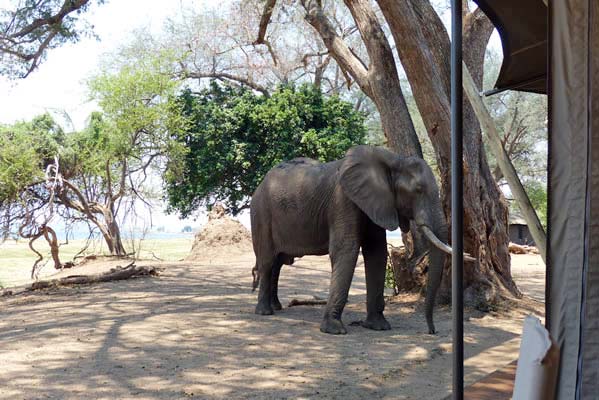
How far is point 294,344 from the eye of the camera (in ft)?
20.6

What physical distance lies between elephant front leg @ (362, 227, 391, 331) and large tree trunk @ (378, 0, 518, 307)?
1309 mm

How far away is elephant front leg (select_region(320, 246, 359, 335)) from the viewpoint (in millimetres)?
6793

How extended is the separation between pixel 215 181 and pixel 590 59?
1772cm

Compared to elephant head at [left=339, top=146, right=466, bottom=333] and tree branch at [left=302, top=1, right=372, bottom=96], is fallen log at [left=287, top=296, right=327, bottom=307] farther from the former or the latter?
tree branch at [left=302, top=1, right=372, bottom=96]

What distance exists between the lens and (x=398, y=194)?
6785mm

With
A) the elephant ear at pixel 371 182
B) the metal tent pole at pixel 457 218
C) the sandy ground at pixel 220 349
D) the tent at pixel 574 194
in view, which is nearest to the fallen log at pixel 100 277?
the sandy ground at pixel 220 349

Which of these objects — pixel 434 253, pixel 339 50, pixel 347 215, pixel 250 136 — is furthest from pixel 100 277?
pixel 250 136

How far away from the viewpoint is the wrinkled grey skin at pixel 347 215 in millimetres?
6602

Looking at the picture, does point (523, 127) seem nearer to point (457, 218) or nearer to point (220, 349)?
point (220, 349)

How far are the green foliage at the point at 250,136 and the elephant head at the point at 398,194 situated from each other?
1195cm

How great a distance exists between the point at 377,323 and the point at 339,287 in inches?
25.3

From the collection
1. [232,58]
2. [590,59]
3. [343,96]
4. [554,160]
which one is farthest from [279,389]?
[343,96]

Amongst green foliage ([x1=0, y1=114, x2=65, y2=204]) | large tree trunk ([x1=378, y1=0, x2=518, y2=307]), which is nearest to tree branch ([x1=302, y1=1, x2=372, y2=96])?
large tree trunk ([x1=378, y1=0, x2=518, y2=307])

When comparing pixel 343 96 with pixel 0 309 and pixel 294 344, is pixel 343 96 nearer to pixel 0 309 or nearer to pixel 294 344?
pixel 0 309
